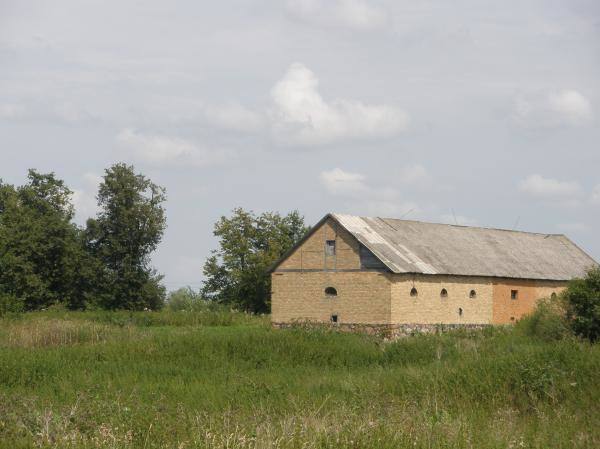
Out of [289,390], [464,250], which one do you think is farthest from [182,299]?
[289,390]

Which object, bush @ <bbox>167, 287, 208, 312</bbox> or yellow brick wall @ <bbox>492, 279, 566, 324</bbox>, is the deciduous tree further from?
yellow brick wall @ <bbox>492, 279, 566, 324</bbox>

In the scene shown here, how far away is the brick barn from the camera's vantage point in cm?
3822

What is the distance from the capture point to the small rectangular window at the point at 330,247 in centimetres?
3991

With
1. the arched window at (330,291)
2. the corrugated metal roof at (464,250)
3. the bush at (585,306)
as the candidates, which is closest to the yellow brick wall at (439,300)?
the corrugated metal roof at (464,250)

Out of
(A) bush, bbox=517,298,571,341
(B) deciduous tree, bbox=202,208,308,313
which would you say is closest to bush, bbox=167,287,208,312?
(B) deciduous tree, bbox=202,208,308,313

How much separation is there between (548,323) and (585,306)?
143 centimetres

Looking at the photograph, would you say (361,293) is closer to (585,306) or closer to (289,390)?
(585,306)

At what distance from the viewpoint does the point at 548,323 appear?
30.5 m

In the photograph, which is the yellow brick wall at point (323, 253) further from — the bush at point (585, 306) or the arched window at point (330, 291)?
the bush at point (585, 306)

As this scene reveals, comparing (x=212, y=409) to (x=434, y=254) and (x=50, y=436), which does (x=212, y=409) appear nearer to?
(x=50, y=436)

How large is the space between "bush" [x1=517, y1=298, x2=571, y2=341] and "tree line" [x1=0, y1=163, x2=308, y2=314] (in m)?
26.4

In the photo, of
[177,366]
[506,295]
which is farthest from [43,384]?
[506,295]

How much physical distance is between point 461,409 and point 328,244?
77.4 ft

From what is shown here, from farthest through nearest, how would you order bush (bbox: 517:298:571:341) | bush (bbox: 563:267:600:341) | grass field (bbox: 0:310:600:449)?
bush (bbox: 517:298:571:341), bush (bbox: 563:267:600:341), grass field (bbox: 0:310:600:449)
